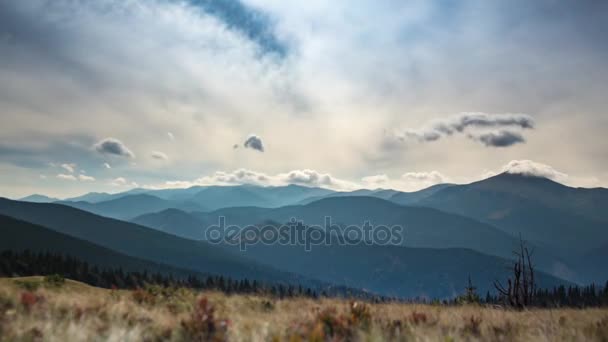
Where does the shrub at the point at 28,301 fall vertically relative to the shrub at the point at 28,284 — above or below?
above

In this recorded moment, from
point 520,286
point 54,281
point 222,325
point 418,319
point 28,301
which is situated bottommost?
point 520,286

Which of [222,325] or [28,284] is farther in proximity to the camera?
[28,284]

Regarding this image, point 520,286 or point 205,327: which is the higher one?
point 205,327

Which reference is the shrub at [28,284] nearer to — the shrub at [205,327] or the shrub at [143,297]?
the shrub at [143,297]

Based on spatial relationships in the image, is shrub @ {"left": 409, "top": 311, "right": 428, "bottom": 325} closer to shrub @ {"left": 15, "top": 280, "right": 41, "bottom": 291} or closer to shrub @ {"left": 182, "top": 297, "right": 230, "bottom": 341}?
shrub @ {"left": 182, "top": 297, "right": 230, "bottom": 341}

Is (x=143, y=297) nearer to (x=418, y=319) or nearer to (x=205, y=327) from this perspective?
(x=205, y=327)

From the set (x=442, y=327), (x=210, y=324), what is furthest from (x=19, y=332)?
(x=442, y=327)

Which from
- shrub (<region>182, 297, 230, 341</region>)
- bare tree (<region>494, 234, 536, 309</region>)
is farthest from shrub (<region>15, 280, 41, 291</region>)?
bare tree (<region>494, 234, 536, 309</region>)

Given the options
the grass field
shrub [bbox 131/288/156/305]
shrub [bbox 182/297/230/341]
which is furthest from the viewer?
shrub [bbox 131/288/156/305]

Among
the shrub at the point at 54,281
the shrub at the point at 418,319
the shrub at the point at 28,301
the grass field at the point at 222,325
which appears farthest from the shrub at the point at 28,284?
the shrub at the point at 418,319

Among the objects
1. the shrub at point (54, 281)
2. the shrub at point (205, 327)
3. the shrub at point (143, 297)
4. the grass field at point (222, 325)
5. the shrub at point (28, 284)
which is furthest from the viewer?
the shrub at point (54, 281)

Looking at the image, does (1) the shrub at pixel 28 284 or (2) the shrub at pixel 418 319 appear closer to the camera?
(2) the shrub at pixel 418 319

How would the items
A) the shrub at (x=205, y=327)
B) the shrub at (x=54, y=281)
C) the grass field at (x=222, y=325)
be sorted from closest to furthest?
the grass field at (x=222, y=325) < the shrub at (x=205, y=327) < the shrub at (x=54, y=281)

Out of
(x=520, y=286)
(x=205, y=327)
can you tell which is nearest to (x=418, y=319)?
(x=205, y=327)
